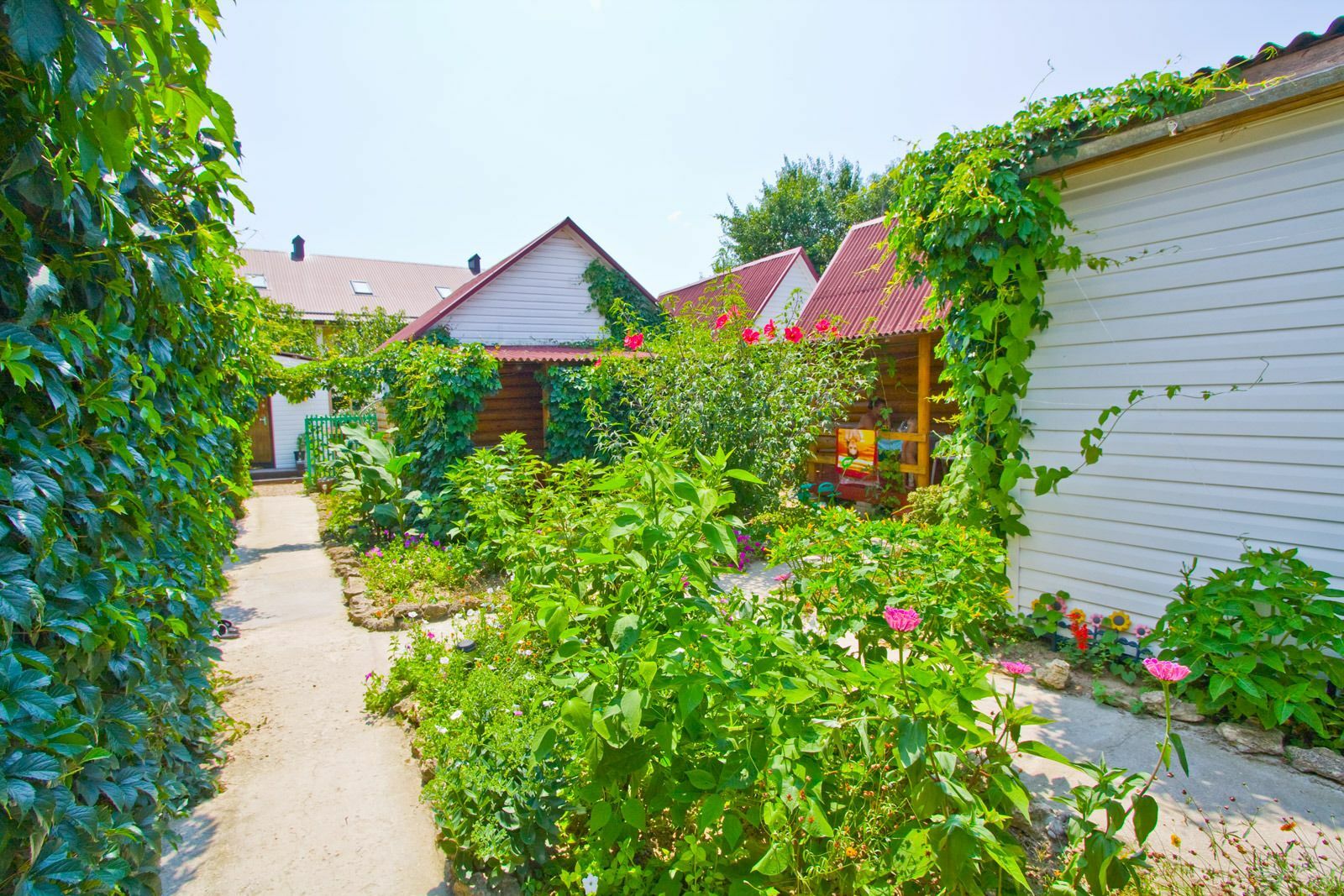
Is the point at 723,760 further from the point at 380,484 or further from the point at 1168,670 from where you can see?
the point at 380,484

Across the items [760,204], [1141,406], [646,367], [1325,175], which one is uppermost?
[760,204]

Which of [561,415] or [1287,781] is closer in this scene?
[1287,781]

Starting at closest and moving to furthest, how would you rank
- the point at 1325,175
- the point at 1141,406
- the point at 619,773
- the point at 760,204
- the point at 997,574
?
the point at 619,773 → the point at 1325,175 → the point at 997,574 → the point at 1141,406 → the point at 760,204

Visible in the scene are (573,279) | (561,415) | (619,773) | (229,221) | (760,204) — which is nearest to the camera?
(619,773)

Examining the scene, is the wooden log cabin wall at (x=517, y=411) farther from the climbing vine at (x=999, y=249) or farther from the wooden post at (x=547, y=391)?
the climbing vine at (x=999, y=249)

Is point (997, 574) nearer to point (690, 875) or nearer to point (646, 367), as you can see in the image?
point (690, 875)

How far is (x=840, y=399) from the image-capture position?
814 cm

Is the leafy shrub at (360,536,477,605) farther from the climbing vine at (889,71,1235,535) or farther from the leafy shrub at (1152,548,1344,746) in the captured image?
the leafy shrub at (1152,548,1344,746)

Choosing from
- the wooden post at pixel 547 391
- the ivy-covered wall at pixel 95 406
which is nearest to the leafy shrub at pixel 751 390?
the wooden post at pixel 547 391

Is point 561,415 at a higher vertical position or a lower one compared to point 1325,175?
lower

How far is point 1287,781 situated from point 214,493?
5.38 meters

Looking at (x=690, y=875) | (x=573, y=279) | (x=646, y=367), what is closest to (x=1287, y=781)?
(x=690, y=875)

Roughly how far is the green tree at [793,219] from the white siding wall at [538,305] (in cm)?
1819

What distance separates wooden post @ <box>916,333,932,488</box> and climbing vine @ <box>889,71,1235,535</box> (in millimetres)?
3099
